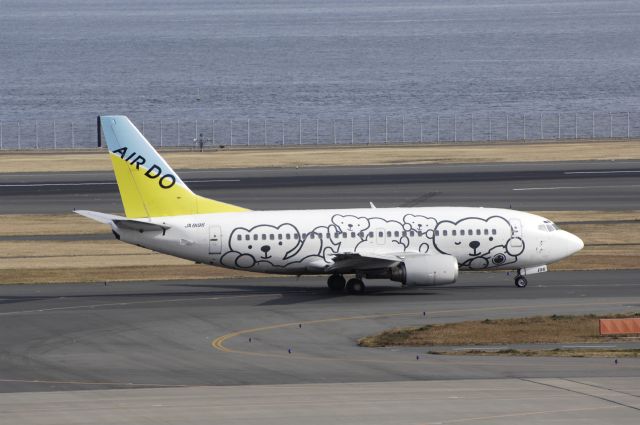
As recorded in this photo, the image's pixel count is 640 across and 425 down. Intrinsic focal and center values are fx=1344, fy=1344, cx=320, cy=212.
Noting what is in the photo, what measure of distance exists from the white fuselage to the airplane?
0.17 feet

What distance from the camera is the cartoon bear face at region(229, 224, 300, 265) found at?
7044 cm

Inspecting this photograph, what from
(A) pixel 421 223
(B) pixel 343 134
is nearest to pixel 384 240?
(A) pixel 421 223

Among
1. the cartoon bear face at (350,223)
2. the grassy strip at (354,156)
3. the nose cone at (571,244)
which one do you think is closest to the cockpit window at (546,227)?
the nose cone at (571,244)

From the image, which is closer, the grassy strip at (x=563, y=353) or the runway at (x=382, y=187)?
the grassy strip at (x=563, y=353)

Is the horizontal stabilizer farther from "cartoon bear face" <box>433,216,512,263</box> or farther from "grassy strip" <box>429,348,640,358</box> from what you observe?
"grassy strip" <box>429,348,640,358</box>

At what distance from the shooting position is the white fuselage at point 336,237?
70.2 metres

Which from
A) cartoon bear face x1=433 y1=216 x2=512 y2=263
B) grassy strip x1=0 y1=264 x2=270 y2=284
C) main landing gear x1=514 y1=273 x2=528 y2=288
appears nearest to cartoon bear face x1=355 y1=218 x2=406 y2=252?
cartoon bear face x1=433 y1=216 x2=512 y2=263

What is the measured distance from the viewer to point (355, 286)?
71188 mm

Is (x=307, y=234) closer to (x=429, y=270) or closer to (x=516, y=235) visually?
(x=429, y=270)

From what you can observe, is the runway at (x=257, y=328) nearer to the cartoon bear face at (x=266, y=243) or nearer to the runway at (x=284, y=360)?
the runway at (x=284, y=360)

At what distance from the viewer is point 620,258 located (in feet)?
269

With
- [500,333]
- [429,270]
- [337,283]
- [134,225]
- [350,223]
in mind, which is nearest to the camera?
[500,333]

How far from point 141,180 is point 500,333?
21.5 m

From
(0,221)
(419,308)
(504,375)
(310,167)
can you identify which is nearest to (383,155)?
(310,167)
